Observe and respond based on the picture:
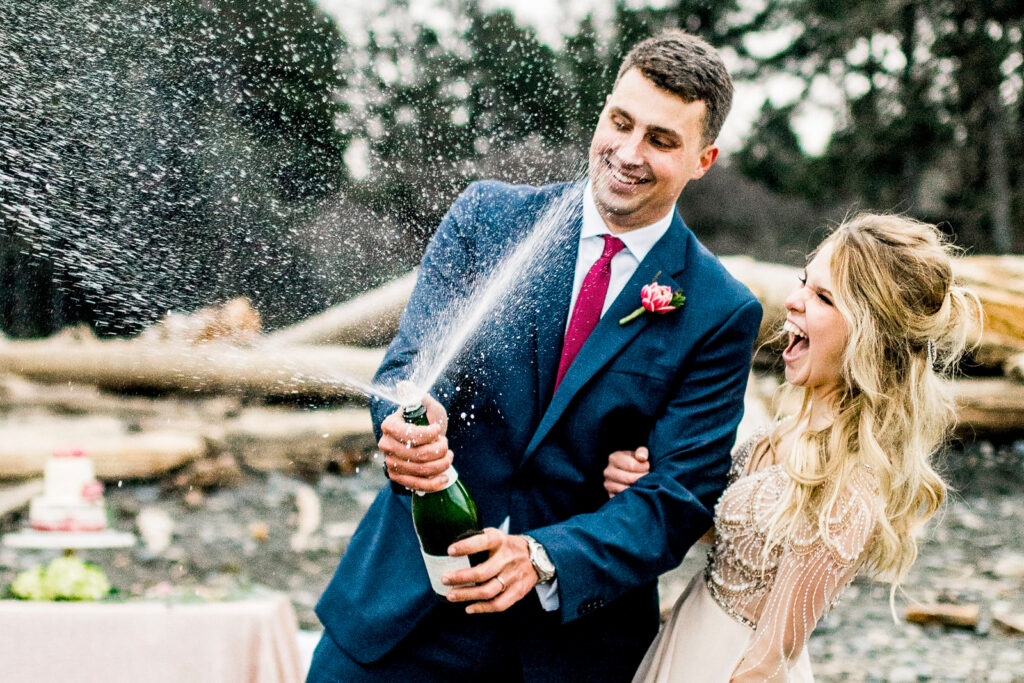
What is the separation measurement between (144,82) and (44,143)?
6.87 feet

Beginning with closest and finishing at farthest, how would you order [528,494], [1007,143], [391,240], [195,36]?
1. [528,494]
2. [195,36]
3. [391,240]
4. [1007,143]

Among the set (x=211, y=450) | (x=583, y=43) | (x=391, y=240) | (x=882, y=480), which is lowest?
(x=211, y=450)

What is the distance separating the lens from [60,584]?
353 cm

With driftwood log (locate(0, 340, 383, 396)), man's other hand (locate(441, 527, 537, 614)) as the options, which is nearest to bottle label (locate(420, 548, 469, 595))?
man's other hand (locate(441, 527, 537, 614))

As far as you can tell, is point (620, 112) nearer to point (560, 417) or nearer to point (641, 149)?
point (641, 149)

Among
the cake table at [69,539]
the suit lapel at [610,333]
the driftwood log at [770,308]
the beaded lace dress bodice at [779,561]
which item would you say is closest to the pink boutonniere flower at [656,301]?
the suit lapel at [610,333]

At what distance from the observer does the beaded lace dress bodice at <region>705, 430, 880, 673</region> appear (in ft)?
7.85

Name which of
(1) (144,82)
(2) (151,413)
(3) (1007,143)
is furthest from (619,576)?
(3) (1007,143)

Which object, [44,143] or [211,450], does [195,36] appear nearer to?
[44,143]

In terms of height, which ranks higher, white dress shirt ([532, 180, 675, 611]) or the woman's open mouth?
white dress shirt ([532, 180, 675, 611])

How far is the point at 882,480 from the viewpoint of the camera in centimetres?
253

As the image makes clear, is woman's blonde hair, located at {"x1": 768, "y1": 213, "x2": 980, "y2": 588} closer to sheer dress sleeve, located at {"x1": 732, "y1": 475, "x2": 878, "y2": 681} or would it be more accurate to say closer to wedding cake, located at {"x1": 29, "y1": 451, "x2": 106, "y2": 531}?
sheer dress sleeve, located at {"x1": 732, "y1": 475, "x2": 878, "y2": 681}

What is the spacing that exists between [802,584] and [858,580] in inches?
209

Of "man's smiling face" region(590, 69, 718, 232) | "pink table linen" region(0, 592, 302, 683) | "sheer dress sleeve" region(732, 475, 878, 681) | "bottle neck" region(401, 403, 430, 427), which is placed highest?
"man's smiling face" region(590, 69, 718, 232)
